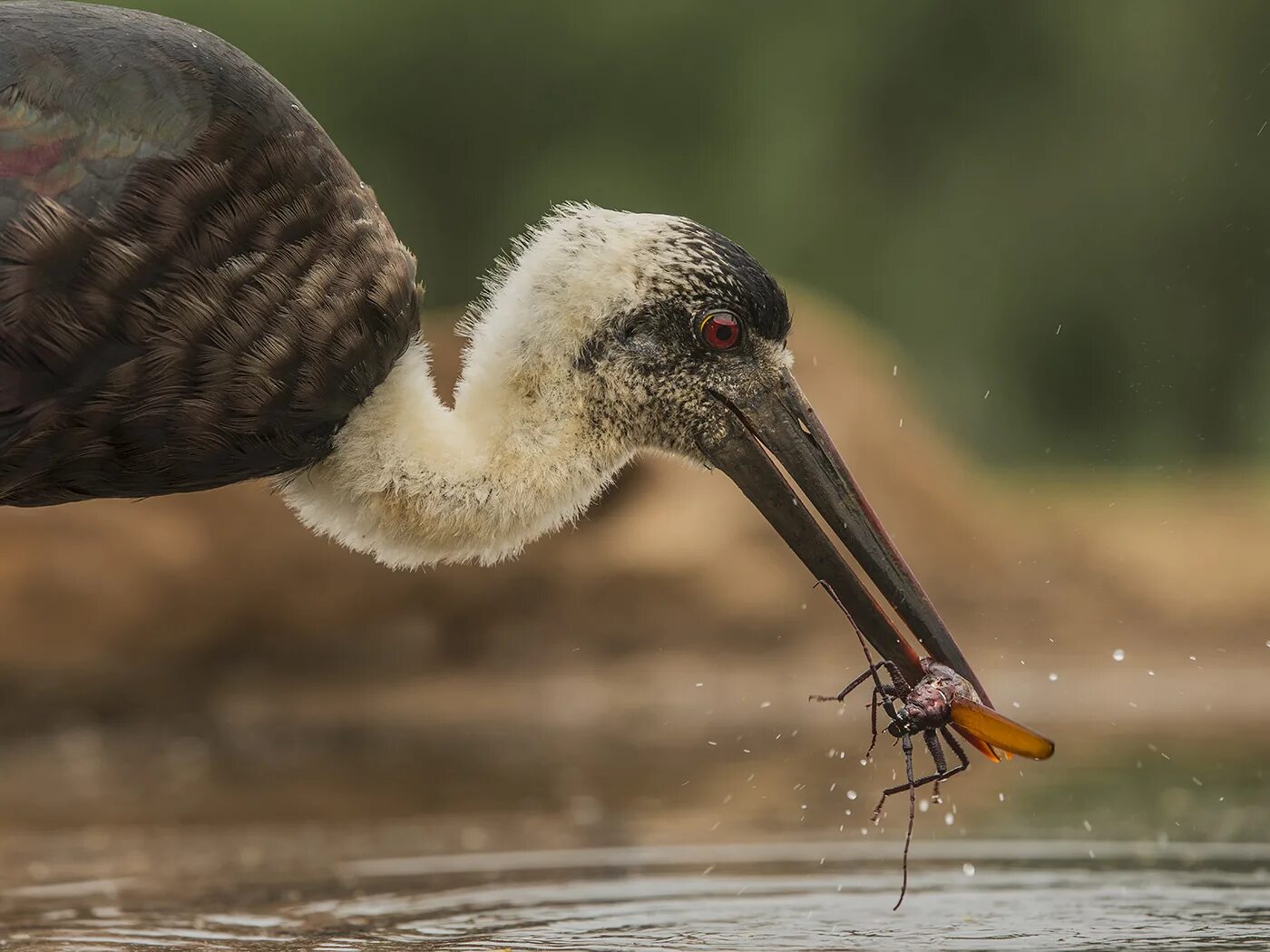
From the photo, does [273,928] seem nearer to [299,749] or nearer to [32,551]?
[299,749]

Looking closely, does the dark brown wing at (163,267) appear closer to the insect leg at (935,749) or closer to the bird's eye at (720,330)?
the bird's eye at (720,330)

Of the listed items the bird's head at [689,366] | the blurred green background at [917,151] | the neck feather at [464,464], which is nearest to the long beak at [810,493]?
the bird's head at [689,366]

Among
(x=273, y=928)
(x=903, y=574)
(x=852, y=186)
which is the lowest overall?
(x=273, y=928)

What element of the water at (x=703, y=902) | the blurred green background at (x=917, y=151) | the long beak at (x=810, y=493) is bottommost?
the water at (x=703, y=902)

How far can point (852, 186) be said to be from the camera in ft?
52.9

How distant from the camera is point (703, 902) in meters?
5.84

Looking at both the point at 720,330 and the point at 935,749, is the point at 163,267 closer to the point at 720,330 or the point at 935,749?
the point at 720,330

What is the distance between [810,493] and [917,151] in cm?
1064

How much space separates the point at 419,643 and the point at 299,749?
133cm

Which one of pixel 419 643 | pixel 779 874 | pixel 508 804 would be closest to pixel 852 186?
pixel 419 643

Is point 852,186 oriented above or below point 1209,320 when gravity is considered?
above

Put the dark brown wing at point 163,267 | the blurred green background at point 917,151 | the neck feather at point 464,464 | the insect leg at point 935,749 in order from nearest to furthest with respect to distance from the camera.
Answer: the dark brown wing at point 163,267 → the insect leg at point 935,749 → the neck feather at point 464,464 → the blurred green background at point 917,151

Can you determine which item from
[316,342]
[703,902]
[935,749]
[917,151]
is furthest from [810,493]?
[917,151]

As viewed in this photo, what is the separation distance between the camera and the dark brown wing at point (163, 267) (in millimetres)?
5023
